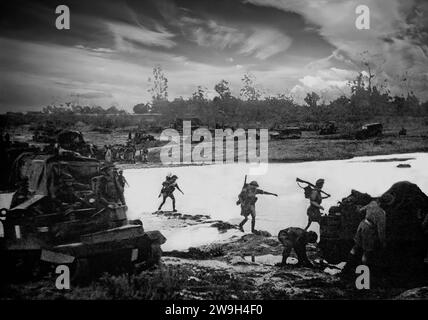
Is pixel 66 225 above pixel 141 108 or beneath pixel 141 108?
beneath

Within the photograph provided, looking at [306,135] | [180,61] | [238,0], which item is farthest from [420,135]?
[180,61]

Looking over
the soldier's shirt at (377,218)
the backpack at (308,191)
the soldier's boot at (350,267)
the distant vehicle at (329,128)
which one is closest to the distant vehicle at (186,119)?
the backpack at (308,191)

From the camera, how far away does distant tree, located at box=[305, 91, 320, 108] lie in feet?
25.6

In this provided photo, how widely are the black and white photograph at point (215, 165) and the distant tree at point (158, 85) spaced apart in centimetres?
3

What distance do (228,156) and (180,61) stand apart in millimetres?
2182

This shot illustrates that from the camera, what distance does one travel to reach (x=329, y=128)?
7.97 meters

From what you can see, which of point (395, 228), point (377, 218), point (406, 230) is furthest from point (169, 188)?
point (406, 230)

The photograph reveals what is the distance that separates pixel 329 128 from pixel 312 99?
0.73m

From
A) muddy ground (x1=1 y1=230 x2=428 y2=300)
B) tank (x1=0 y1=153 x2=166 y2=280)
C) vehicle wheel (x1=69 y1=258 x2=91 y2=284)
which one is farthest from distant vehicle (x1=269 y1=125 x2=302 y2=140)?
vehicle wheel (x1=69 y1=258 x2=91 y2=284)

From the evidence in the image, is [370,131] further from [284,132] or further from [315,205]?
[315,205]

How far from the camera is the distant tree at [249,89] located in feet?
25.0

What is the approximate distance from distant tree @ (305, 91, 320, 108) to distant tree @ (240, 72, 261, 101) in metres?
1.05

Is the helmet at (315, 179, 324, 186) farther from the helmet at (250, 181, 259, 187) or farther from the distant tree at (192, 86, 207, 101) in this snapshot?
the distant tree at (192, 86, 207, 101)
